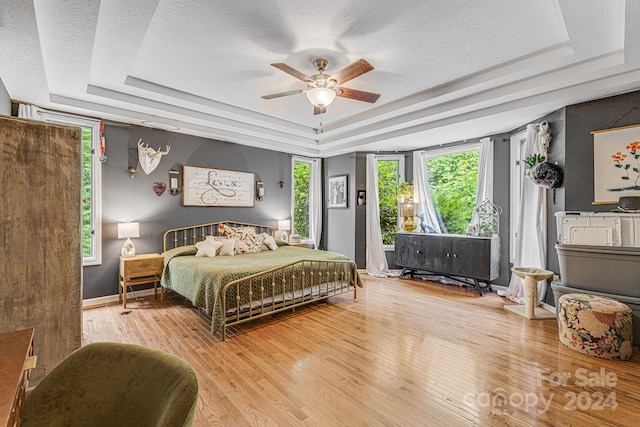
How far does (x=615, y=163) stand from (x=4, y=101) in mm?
6646

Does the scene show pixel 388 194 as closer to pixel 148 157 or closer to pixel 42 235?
pixel 148 157

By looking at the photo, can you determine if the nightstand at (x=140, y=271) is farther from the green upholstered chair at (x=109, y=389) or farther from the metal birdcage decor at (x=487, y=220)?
the metal birdcage decor at (x=487, y=220)

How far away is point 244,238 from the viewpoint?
16.5ft

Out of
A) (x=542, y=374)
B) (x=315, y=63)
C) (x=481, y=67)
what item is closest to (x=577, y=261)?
(x=542, y=374)

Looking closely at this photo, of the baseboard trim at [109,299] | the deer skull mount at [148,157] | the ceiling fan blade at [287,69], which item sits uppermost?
the ceiling fan blade at [287,69]

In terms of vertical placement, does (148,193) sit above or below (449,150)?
below

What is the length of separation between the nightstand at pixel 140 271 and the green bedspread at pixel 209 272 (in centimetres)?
17

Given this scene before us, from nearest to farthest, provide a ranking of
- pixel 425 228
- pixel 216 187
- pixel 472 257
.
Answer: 1. pixel 472 257
2. pixel 216 187
3. pixel 425 228

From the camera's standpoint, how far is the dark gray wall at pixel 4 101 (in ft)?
9.62

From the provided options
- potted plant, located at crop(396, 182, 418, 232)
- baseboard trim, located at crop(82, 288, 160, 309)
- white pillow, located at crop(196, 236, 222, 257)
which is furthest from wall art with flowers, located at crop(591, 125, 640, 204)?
baseboard trim, located at crop(82, 288, 160, 309)

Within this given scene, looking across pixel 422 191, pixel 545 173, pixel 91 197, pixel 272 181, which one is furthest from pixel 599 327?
pixel 91 197

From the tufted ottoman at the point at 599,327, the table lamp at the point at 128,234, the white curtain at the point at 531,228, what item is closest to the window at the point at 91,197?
the table lamp at the point at 128,234

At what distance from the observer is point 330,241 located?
6.96m

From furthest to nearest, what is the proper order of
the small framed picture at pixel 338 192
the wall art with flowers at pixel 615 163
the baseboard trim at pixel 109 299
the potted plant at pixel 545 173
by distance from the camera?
the small framed picture at pixel 338 192 < the baseboard trim at pixel 109 299 < the potted plant at pixel 545 173 < the wall art with flowers at pixel 615 163
